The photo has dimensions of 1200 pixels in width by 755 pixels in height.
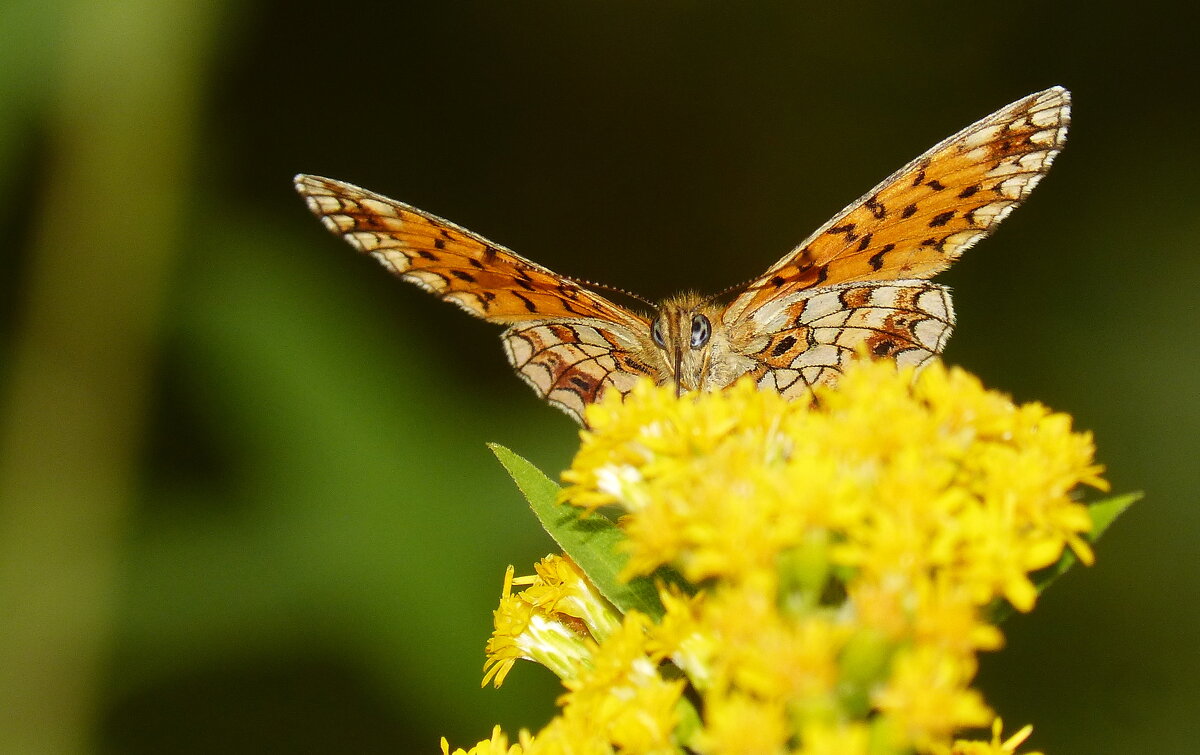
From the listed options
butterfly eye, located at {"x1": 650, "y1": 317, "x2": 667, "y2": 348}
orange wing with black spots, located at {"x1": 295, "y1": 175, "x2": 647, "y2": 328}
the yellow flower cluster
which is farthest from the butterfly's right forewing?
the yellow flower cluster

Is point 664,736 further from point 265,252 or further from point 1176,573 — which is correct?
point 1176,573

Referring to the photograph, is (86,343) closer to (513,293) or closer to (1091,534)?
(513,293)

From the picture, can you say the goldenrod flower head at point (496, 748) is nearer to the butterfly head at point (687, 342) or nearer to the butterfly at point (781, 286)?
the butterfly at point (781, 286)

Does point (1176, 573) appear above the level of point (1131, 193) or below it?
below

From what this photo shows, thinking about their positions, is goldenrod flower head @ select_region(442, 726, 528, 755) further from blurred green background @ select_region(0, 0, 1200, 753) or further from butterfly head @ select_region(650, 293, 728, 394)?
blurred green background @ select_region(0, 0, 1200, 753)

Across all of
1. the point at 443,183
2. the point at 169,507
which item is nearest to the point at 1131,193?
the point at 443,183
